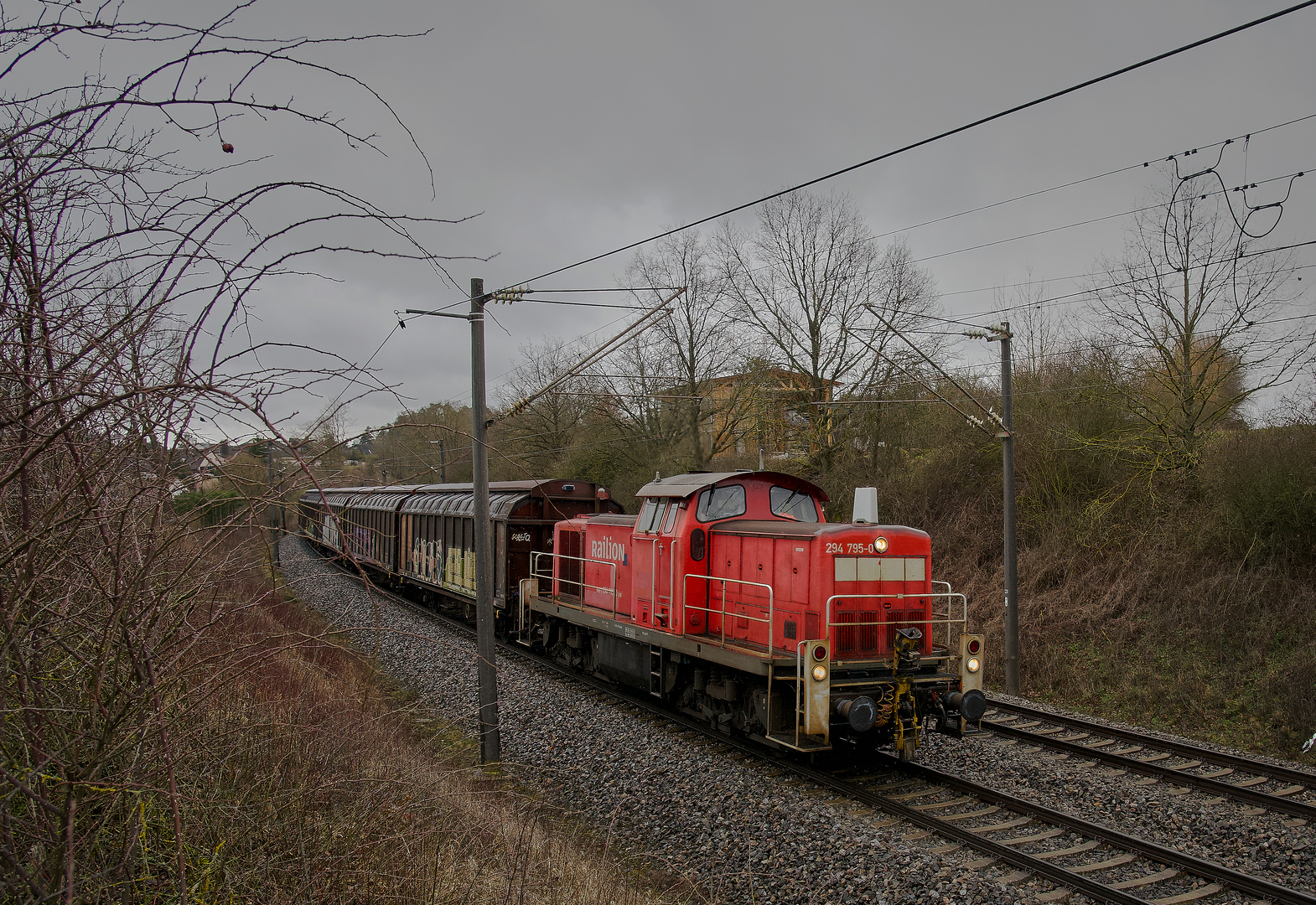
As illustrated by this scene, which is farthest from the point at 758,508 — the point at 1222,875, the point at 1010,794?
the point at 1222,875

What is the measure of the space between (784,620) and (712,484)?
1.99 meters

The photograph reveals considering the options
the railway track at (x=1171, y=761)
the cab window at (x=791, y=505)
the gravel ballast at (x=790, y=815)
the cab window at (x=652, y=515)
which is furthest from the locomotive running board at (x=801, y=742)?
the railway track at (x=1171, y=761)

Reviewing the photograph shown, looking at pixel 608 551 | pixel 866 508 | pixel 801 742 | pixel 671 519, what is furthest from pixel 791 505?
pixel 608 551

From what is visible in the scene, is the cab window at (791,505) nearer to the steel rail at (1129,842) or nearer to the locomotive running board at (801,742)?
the locomotive running board at (801,742)

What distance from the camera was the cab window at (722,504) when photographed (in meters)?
10.2

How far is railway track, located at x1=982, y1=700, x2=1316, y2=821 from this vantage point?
8.01 metres

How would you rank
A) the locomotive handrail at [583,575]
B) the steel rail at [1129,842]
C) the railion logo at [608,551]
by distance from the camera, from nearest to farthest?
the steel rail at [1129,842] → the locomotive handrail at [583,575] → the railion logo at [608,551]

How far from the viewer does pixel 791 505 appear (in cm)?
1031

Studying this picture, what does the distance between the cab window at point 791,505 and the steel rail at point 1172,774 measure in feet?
12.4

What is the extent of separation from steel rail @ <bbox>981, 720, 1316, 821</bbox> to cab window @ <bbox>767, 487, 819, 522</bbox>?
378 cm

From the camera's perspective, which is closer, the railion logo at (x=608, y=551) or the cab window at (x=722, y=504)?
the cab window at (x=722, y=504)

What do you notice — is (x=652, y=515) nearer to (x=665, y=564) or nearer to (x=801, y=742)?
(x=665, y=564)

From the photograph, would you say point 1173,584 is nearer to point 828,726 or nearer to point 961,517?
point 961,517

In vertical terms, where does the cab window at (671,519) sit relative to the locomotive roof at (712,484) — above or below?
below
